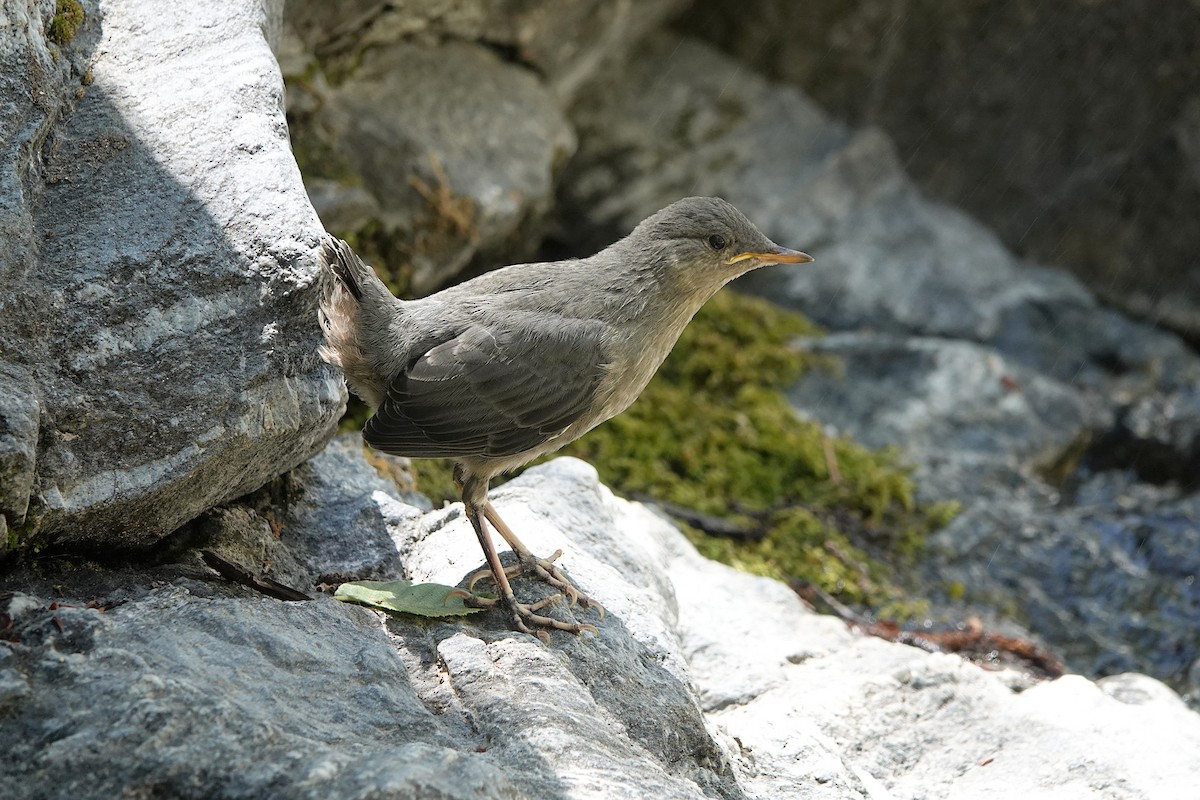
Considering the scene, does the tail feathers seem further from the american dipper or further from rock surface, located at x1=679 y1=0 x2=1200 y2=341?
rock surface, located at x1=679 y1=0 x2=1200 y2=341

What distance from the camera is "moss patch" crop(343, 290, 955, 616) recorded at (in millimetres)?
6242

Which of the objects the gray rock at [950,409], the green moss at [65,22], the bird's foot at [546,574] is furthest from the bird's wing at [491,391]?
the gray rock at [950,409]

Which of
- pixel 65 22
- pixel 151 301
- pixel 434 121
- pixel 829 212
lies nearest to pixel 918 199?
pixel 829 212

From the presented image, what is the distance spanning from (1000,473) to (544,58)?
4.17m

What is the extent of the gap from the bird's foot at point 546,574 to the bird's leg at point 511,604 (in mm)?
68

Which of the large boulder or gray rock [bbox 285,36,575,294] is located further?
gray rock [bbox 285,36,575,294]

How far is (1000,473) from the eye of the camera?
7.00 meters

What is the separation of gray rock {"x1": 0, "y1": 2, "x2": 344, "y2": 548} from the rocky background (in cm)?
1

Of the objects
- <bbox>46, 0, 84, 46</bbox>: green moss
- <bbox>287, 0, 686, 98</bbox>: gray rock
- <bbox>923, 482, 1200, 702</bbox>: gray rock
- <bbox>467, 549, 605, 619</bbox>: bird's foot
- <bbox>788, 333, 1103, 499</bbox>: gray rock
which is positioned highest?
<bbox>46, 0, 84, 46</bbox>: green moss

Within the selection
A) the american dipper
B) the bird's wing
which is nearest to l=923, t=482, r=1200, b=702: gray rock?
the american dipper

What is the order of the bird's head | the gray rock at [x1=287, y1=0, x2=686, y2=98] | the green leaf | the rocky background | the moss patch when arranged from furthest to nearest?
the gray rock at [x1=287, y1=0, x2=686, y2=98], the moss patch, the bird's head, the green leaf, the rocky background

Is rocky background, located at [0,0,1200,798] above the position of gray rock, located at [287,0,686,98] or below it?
below

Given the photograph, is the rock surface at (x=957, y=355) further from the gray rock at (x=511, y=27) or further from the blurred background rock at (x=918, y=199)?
the gray rock at (x=511, y=27)

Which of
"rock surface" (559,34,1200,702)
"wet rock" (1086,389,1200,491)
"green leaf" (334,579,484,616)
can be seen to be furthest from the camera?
"wet rock" (1086,389,1200,491)
